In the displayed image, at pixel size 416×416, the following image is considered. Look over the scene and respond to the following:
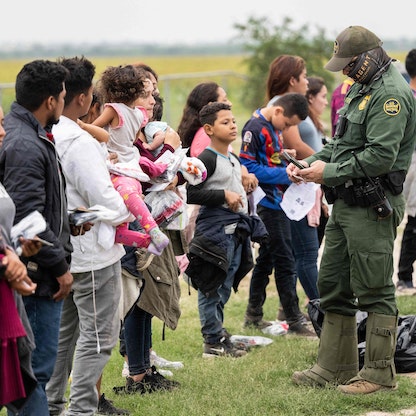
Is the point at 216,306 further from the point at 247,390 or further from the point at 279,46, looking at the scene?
the point at 279,46

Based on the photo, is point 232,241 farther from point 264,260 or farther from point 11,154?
point 11,154

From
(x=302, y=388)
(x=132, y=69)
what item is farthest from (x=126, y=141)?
(x=302, y=388)

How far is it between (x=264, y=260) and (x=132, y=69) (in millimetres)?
2596

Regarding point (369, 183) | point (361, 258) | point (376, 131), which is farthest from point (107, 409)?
point (376, 131)

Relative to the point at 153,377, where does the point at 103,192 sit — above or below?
above

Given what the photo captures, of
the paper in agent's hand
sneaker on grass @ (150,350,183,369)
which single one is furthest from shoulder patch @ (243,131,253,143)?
→ sneaker on grass @ (150,350,183,369)

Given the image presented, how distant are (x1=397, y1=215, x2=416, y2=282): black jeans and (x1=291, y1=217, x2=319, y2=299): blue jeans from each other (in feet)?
5.76

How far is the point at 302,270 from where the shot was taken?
776 centimetres

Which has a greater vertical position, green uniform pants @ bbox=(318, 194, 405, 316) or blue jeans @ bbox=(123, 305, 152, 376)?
green uniform pants @ bbox=(318, 194, 405, 316)

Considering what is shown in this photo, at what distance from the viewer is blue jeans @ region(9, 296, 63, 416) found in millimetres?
4309

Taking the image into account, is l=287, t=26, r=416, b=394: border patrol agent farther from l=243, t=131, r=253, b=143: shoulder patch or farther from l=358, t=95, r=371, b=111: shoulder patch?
l=243, t=131, r=253, b=143: shoulder patch

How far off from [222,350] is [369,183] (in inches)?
79.1

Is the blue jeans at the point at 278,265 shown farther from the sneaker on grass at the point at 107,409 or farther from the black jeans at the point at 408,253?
the sneaker on grass at the point at 107,409

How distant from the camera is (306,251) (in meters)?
7.73
